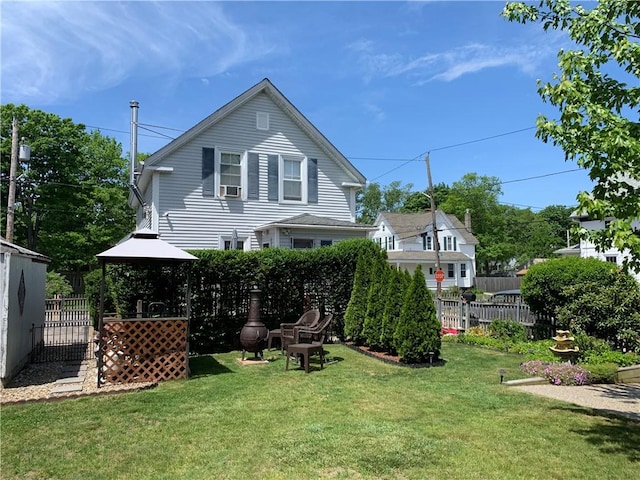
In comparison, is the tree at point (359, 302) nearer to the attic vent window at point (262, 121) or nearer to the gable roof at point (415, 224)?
the attic vent window at point (262, 121)

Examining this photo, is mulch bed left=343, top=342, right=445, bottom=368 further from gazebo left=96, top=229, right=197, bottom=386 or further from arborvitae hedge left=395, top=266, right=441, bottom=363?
gazebo left=96, top=229, right=197, bottom=386

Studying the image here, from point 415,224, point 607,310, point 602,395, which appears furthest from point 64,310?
point 415,224

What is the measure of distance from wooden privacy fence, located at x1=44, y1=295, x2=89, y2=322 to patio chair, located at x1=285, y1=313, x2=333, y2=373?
936 centimetres

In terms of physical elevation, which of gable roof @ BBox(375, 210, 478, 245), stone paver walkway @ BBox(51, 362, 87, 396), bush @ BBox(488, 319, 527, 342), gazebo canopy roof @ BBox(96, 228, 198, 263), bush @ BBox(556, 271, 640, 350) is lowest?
stone paver walkway @ BBox(51, 362, 87, 396)

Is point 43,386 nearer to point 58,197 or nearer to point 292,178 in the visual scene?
point 292,178

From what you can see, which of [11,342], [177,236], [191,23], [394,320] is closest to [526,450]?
[394,320]

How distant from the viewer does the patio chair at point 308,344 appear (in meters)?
8.64

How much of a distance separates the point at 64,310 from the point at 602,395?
18118mm

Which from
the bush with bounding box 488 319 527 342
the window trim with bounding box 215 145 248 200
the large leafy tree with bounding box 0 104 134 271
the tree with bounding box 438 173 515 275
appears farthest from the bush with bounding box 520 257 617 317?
the tree with bounding box 438 173 515 275

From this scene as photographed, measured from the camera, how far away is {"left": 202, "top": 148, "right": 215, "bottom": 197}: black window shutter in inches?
620

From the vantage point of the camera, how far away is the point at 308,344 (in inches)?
360

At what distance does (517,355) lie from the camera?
34.9ft

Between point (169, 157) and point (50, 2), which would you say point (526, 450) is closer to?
point (50, 2)

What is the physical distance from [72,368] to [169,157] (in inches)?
324
